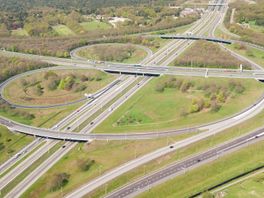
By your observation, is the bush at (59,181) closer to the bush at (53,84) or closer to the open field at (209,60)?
the bush at (53,84)

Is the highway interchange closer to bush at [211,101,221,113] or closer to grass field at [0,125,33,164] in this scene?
grass field at [0,125,33,164]

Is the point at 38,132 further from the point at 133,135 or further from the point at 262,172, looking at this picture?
the point at 262,172

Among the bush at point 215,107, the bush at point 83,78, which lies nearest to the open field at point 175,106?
the bush at point 215,107

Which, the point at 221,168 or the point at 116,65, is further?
the point at 116,65

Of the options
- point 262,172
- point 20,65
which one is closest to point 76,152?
point 262,172

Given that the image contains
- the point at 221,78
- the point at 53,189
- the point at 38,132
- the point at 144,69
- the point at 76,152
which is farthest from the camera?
the point at 144,69

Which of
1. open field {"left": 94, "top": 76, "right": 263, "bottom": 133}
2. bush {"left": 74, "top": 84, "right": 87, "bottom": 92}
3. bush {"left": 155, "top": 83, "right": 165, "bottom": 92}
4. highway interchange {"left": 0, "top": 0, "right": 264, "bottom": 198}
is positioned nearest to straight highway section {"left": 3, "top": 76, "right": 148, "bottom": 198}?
highway interchange {"left": 0, "top": 0, "right": 264, "bottom": 198}

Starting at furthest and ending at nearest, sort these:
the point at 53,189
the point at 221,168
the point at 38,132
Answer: the point at 38,132 < the point at 221,168 < the point at 53,189
